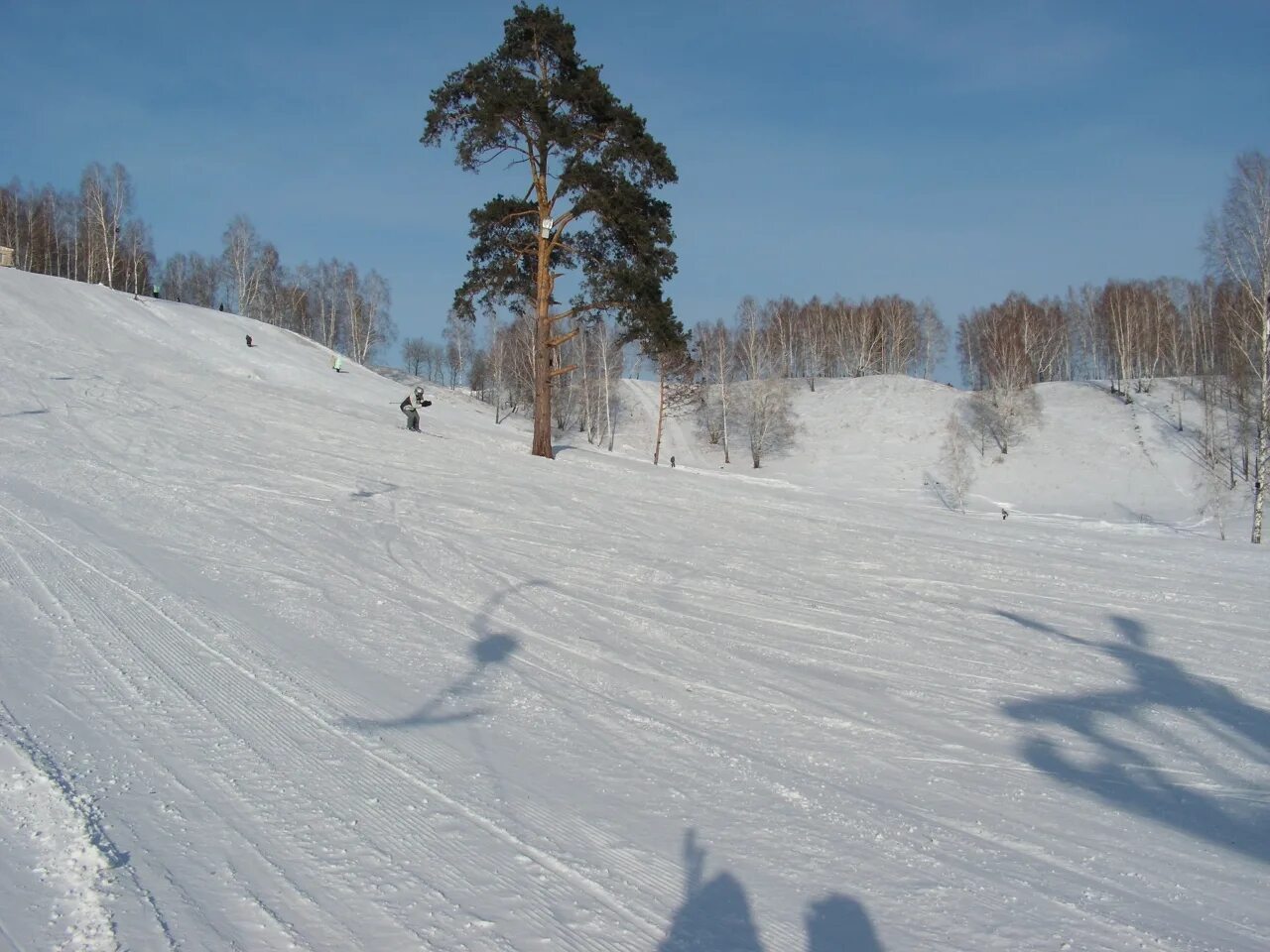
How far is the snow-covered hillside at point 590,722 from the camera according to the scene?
373 cm

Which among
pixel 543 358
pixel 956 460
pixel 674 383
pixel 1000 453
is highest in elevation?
pixel 674 383

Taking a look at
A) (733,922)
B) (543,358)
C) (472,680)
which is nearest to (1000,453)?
(543,358)

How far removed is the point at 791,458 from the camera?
57.9 metres

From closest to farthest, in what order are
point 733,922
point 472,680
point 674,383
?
point 733,922
point 472,680
point 674,383

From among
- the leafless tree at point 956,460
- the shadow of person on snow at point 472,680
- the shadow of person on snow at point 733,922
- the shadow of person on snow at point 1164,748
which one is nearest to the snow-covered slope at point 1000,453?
the leafless tree at point 956,460

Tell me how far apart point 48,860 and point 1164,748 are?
673 cm

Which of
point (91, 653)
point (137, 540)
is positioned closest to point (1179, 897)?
point (91, 653)

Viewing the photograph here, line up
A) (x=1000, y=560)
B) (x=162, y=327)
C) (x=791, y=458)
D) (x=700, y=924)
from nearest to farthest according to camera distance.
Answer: (x=700, y=924)
(x=1000, y=560)
(x=162, y=327)
(x=791, y=458)

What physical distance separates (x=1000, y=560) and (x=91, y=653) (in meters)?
10.5

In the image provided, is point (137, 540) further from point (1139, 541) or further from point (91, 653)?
point (1139, 541)

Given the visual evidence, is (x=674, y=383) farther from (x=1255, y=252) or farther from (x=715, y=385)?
(x=1255, y=252)

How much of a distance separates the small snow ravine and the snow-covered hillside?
2 cm

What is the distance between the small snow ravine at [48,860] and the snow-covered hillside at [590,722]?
Answer: 0.02 m

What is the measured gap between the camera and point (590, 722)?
6145 mm
